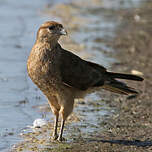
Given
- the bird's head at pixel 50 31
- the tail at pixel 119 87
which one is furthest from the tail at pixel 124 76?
the bird's head at pixel 50 31

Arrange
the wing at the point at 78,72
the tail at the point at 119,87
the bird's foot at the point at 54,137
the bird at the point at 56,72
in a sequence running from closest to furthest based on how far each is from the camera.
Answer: the bird at the point at 56,72 < the wing at the point at 78,72 < the bird's foot at the point at 54,137 < the tail at the point at 119,87

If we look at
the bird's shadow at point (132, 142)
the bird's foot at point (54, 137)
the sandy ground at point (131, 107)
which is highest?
the sandy ground at point (131, 107)

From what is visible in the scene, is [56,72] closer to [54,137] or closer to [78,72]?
[78,72]

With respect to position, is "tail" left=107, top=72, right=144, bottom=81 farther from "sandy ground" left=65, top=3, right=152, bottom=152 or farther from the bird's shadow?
the bird's shadow

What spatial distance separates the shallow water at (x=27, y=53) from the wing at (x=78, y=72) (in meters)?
0.66

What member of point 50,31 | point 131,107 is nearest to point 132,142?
point 131,107

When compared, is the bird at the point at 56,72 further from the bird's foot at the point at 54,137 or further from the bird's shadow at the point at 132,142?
the bird's shadow at the point at 132,142

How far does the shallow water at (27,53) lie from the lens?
23.6ft

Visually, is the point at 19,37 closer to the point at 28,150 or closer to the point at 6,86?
the point at 6,86

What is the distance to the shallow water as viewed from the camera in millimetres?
7195

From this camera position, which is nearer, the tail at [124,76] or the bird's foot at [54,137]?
the bird's foot at [54,137]

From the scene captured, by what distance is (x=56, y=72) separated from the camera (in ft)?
21.0

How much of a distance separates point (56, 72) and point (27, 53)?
4.05 m

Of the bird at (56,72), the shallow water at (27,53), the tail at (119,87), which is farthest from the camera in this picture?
the shallow water at (27,53)
